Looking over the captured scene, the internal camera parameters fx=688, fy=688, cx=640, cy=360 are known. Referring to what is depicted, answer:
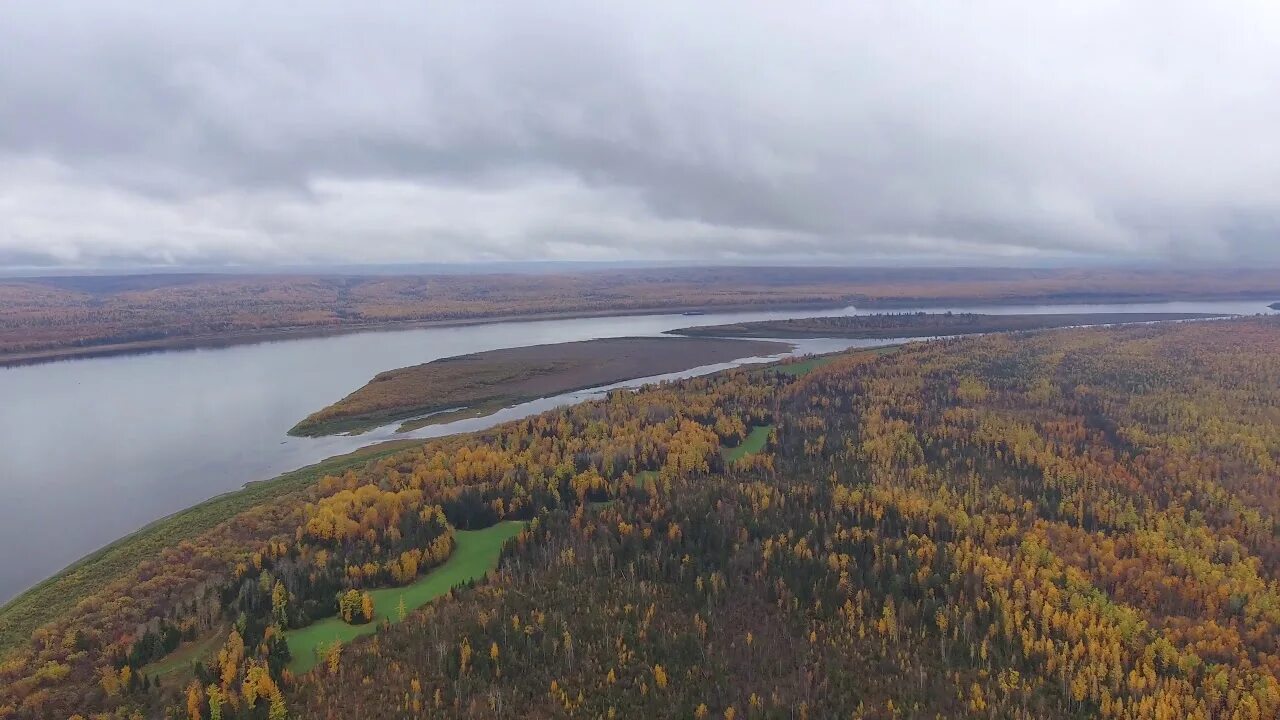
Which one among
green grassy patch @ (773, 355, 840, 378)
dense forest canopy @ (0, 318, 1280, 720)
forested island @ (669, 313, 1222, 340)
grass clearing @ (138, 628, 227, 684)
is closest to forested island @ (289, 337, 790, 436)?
green grassy patch @ (773, 355, 840, 378)

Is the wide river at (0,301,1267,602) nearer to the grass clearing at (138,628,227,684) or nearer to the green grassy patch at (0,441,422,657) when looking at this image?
the green grassy patch at (0,441,422,657)

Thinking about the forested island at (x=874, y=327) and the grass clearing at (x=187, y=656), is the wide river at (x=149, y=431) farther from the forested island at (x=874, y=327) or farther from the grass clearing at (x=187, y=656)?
the forested island at (x=874, y=327)

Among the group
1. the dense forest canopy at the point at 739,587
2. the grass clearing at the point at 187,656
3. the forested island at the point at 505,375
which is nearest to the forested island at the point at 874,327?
the forested island at the point at 505,375

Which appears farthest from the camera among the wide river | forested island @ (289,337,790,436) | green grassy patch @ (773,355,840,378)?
green grassy patch @ (773,355,840,378)

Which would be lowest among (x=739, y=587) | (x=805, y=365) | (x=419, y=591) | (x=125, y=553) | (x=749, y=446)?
(x=125, y=553)

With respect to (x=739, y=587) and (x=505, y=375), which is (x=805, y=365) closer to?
(x=505, y=375)

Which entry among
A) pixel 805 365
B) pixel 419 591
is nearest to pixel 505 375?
pixel 805 365
